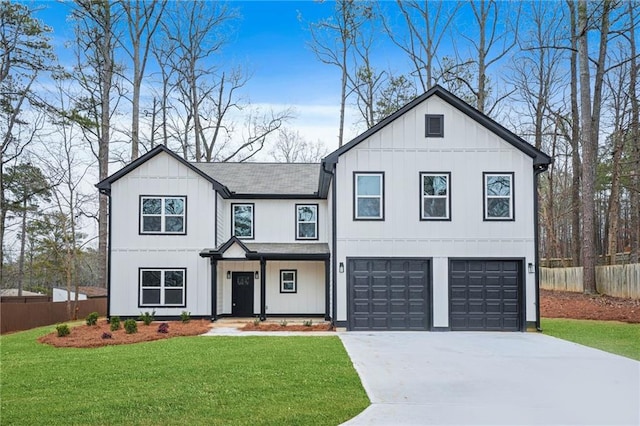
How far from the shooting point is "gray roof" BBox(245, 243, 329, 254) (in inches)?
778

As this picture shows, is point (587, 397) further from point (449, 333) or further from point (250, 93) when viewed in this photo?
point (250, 93)

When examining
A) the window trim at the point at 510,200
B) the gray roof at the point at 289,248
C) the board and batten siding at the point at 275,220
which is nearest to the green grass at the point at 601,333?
the window trim at the point at 510,200

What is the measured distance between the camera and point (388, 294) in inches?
667

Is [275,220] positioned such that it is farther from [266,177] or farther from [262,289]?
[262,289]

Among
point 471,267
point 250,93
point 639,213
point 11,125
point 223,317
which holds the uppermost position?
point 250,93

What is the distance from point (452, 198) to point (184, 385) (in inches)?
414

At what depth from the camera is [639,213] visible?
34.2m

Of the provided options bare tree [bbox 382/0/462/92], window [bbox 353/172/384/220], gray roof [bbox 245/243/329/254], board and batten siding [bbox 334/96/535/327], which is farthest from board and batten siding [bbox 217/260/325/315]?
bare tree [bbox 382/0/462/92]

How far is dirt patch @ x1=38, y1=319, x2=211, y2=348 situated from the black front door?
2605 millimetres

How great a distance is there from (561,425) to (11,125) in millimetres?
23986

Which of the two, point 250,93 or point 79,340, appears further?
point 250,93

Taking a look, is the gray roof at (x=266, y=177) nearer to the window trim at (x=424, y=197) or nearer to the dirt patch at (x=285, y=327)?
the window trim at (x=424, y=197)

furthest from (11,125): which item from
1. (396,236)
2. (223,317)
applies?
(396,236)

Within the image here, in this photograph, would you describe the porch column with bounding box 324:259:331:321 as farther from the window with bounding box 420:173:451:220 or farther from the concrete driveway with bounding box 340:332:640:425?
the concrete driveway with bounding box 340:332:640:425
